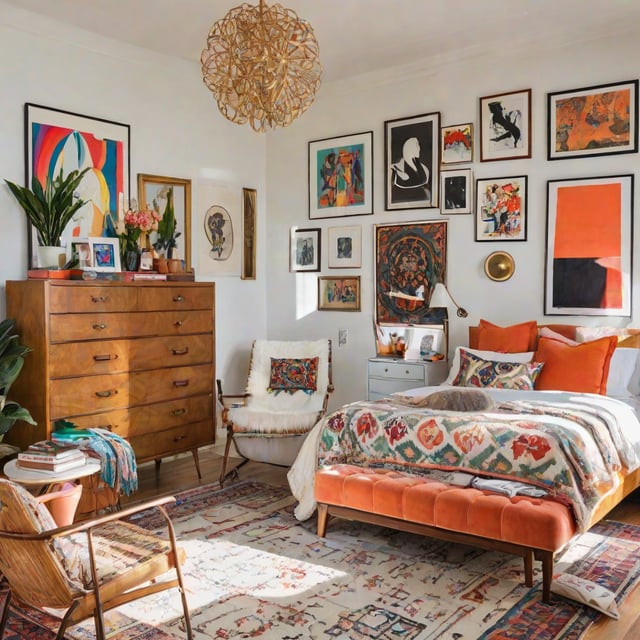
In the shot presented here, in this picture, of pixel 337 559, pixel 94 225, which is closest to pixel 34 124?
pixel 94 225

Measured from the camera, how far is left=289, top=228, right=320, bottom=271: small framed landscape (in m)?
6.61

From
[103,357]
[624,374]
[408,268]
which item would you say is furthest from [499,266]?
[103,357]

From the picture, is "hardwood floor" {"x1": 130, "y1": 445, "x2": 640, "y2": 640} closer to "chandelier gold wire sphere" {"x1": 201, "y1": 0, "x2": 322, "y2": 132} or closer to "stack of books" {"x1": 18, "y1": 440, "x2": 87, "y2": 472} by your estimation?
"stack of books" {"x1": 18, "y1": 440, "x2": 87, "y2": 472}

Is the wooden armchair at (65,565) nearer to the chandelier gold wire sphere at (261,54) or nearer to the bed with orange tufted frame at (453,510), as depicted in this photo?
the bed with orange tufted frame at (453,510)

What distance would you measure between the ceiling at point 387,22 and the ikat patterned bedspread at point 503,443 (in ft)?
8.76

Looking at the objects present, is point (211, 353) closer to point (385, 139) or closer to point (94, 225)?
point (94, 225)

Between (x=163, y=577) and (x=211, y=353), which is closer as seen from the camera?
(x=163, y=577)

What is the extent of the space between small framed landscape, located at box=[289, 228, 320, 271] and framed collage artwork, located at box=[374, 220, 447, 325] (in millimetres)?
666

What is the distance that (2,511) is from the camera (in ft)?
8.16

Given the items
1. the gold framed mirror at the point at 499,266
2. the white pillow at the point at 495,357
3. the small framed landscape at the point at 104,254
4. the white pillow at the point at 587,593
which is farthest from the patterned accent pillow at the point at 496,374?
the small framed landscape at the point at 104,254

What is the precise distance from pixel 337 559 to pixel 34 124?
356 centimetres

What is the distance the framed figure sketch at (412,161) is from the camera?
5859 mm

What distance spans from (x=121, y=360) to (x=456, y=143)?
3.18m

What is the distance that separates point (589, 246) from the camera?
5.12 m
